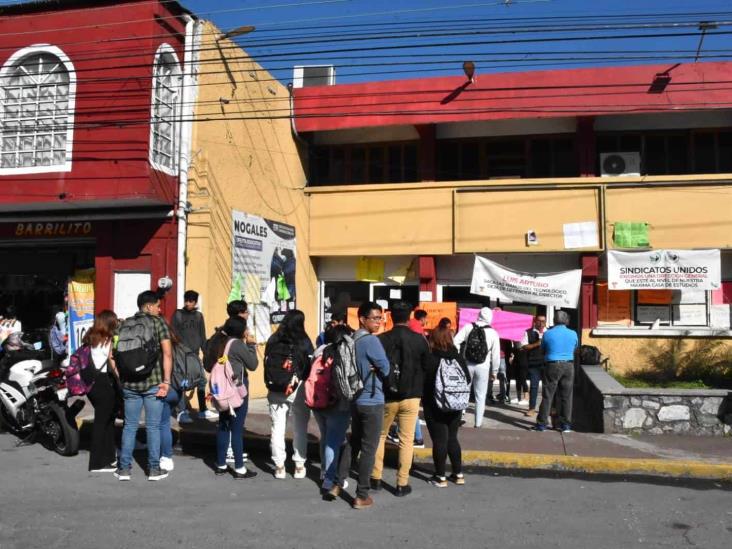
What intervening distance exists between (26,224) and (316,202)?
579 centimetres

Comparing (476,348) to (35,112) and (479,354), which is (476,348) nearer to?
(479,354)

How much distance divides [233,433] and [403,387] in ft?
6.21

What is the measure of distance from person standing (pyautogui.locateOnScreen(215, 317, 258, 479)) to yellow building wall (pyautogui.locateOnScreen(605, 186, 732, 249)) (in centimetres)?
894

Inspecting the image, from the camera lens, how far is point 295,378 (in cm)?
626

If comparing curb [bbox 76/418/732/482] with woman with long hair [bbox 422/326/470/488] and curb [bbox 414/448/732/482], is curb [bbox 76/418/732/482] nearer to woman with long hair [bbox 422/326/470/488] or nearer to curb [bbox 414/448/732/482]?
curb [bbox 414/448/732/482]

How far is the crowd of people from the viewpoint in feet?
18.6

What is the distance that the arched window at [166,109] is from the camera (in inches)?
408

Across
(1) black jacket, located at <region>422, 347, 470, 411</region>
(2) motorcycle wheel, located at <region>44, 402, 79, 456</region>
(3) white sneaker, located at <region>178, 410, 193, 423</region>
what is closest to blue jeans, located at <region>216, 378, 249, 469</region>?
(1) black jacket, located at <region>422, 347, 470, 411</region>

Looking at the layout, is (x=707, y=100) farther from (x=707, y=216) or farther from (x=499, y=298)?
(x=499, y=298)

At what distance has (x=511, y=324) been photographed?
12.3 meters

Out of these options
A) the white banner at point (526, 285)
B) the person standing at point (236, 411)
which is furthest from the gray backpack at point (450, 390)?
the white banner at point (526, 285)

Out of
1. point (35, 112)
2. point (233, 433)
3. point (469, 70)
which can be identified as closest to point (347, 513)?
point (233, 433)

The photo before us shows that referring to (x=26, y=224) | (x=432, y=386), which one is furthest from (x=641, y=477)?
(x=26, y=224)

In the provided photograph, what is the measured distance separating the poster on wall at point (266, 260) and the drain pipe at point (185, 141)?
3.48ft
